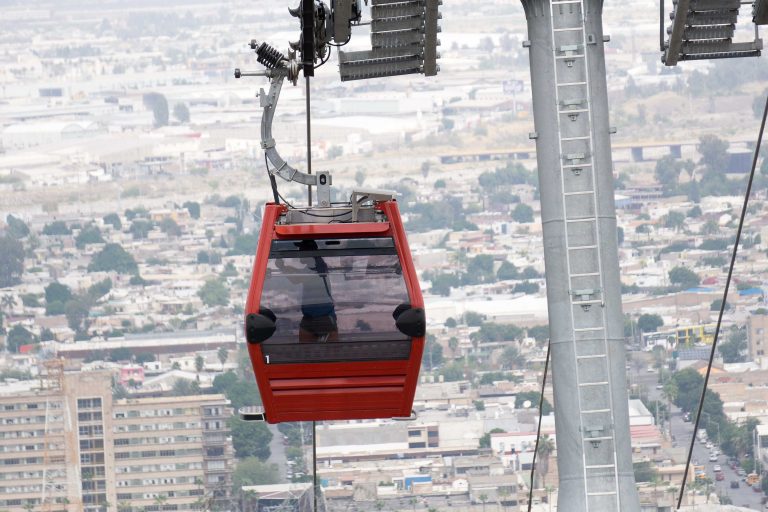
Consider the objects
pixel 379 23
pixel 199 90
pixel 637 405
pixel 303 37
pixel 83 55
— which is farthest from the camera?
pixel 83 55

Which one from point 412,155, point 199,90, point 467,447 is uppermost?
point 199,90

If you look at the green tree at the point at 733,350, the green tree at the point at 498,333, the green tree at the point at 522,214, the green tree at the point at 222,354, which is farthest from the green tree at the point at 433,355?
the green tree at the point at 522,214

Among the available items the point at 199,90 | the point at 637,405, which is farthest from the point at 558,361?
the point at 199,90

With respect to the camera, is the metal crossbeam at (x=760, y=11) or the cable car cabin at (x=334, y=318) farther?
the metal crossbeam at (x=760, y=11)

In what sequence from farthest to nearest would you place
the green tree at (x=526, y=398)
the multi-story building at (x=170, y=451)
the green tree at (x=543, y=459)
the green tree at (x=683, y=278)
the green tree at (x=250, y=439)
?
the green tree at (x=683, y=278)
the green tree at (x=526, y=398)
the green tree at (x=250, y=439)
the multi-story building at (x=170, y=451)
the green tree at (x=543, y=459)

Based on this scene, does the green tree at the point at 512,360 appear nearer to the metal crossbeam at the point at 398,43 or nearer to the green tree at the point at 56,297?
the green tree at the point at 56,297

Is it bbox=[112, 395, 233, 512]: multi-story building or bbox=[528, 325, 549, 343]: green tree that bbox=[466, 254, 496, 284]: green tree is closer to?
bbox=[528, 325, 549, 343]: green tree

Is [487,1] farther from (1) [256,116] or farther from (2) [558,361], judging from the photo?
(2) [558,361]
